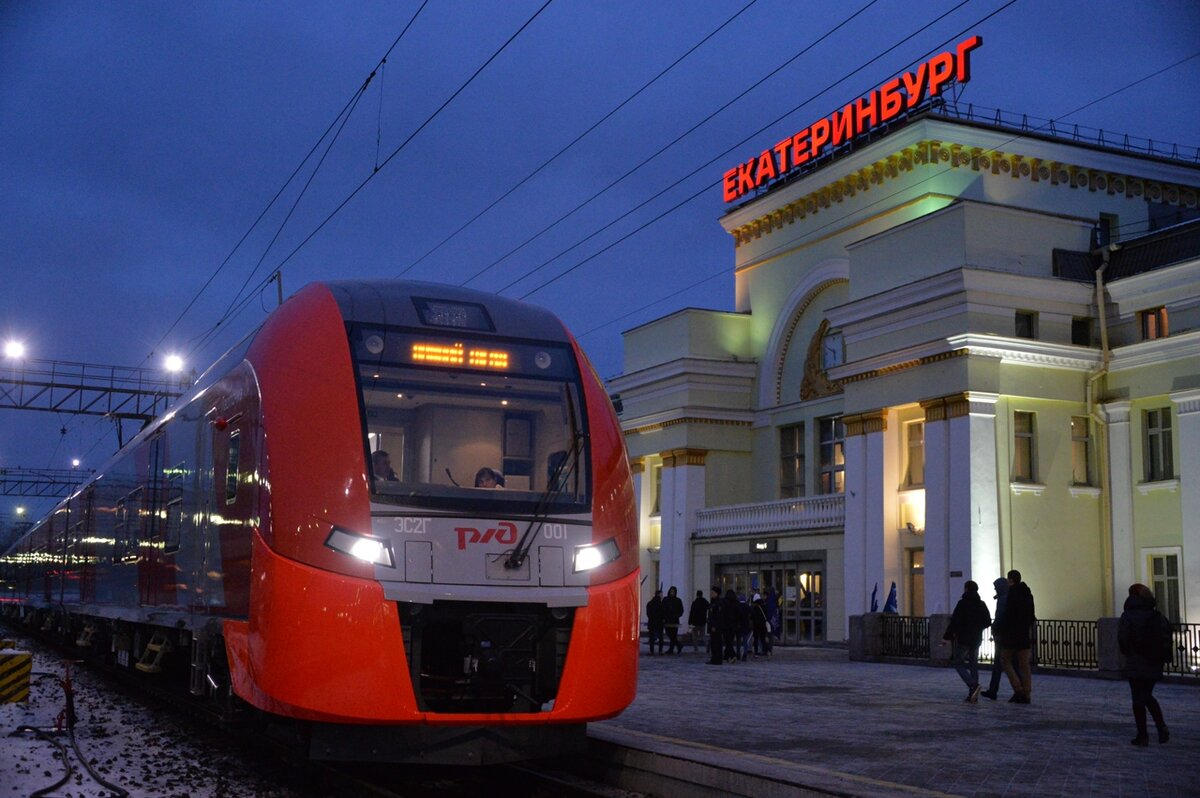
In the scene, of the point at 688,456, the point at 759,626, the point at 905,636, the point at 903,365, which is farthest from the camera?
the point at 688,456

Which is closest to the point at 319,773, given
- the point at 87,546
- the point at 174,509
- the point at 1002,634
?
the point at 174,509

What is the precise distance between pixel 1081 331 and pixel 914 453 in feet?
15.7

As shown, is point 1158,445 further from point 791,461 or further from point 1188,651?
point 791,461

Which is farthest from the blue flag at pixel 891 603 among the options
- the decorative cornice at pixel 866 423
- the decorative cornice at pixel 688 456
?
the decorative cornice at pixel 688 456

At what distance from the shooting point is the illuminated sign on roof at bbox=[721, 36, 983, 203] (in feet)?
114

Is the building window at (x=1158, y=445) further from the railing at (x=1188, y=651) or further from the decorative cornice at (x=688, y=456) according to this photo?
the decorative cornice at (x=688, y=456)

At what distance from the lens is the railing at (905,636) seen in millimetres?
27641

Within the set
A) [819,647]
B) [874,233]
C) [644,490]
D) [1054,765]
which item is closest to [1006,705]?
[1054,765]

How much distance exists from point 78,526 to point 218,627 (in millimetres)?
14429

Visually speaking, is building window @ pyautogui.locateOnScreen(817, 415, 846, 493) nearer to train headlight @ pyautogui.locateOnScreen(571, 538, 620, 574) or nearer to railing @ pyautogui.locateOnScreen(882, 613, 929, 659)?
railing @ pyautogui.locateOnScreen(882, 613, 929, 659)

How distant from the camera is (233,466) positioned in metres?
10.8

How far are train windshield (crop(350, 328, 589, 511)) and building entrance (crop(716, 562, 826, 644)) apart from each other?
26379 millimetres

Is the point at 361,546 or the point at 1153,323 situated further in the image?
the point at 1153,323

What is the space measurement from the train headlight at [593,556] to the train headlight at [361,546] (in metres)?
1.35
